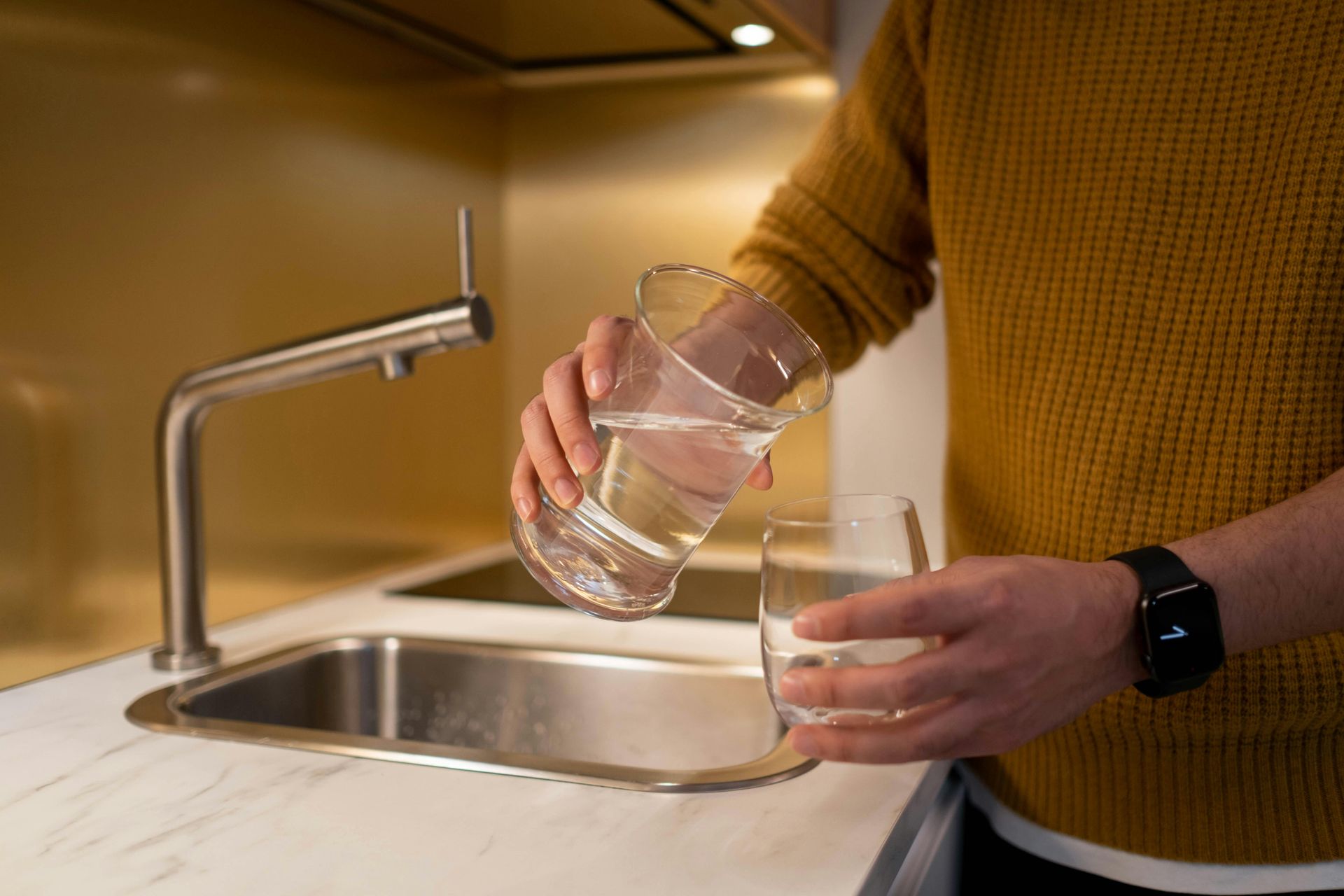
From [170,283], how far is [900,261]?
72 cm

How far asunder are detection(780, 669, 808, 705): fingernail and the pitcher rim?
0.40 ft

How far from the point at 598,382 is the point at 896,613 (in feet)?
0.69

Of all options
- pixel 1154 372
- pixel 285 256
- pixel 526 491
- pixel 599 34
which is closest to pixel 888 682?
pixel 526 491

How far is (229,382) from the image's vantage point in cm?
98

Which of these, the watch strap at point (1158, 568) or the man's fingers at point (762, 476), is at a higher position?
the man's fingers at point (762, 476)

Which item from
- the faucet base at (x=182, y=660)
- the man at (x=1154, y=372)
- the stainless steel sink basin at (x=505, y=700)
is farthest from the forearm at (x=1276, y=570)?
the faucet base at (x=182, y=660)

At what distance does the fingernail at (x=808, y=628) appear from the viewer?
0.46 m

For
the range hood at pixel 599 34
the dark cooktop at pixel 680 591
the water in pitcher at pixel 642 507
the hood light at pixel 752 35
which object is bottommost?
the dark cooktop at pixel 680 591

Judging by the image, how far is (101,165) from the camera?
1.02 metres

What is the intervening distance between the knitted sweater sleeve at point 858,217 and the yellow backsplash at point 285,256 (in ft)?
1.63

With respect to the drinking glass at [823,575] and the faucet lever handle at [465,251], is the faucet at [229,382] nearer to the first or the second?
the faucet lever handle at [465,251]

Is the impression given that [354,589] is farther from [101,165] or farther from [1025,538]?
[1025,538]

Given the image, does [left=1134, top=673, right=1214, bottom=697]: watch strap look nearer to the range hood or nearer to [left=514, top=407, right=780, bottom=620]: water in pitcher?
[left=514, top=407, right=780, bottom=620]: water in pitcher

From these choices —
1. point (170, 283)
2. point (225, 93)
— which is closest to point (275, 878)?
point (170, 283)
